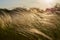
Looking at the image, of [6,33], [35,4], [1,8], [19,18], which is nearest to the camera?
[6,33]

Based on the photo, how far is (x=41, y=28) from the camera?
124cm

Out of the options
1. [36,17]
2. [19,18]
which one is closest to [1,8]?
[19,18]

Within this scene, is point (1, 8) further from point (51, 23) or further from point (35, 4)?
point (51, 23)

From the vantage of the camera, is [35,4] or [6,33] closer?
[6,33]

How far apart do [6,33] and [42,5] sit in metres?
0.53

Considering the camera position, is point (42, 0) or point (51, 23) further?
point (42, 0)

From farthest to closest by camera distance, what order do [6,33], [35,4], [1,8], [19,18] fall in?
[35,4], [1,8], [19,18], [6,33]

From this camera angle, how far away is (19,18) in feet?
4.10

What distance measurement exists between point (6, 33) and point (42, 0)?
1.87 feet

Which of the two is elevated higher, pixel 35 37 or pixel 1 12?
pixel 1 12

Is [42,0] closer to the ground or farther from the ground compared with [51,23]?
farther from the ground

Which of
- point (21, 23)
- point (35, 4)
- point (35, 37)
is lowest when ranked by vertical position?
point (35, 37)

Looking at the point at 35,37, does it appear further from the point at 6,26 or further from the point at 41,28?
the point at 6,26

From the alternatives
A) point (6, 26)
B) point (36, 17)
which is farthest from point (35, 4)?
point (6, 26)
